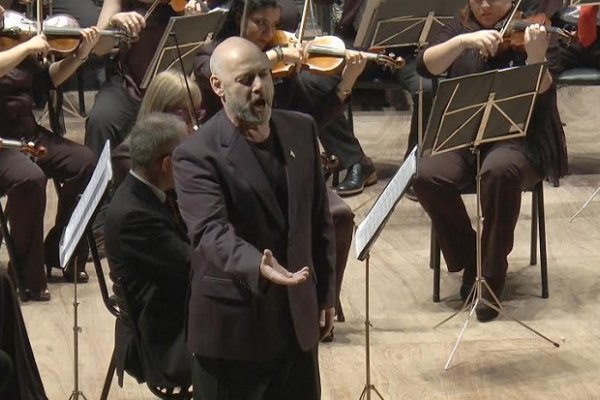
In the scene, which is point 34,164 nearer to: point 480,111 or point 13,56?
point 13,56

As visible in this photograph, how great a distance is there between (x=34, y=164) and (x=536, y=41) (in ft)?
6.60

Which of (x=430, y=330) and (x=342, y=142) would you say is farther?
(x=342, y=142)

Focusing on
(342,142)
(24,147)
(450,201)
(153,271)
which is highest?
(153,271)

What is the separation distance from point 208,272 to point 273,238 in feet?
0.62

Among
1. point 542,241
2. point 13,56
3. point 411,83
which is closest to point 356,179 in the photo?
point 411,83

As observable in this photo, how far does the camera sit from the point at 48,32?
5523 millimetres

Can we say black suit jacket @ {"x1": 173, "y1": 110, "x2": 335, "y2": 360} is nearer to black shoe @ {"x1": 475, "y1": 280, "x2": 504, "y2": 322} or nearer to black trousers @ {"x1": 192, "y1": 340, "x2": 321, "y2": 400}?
black trousers @ {"x1": 192, "y1": 340, "x2": 321, "y2": 400}

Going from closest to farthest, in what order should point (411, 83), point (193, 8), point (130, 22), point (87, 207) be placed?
point (87, 207)
point (130, 22)
point (193, 8)
point (411, 83)

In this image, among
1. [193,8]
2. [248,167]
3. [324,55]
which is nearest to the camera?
[248,167]

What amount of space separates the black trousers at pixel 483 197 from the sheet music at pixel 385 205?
1292mm

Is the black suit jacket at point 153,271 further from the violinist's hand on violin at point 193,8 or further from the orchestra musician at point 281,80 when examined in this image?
the violinist's hand on violin at point 193,8

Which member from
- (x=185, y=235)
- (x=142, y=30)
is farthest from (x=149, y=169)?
(x=142, y=30)

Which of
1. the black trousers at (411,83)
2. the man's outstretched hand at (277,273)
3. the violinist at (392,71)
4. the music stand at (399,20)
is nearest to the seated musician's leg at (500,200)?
the music stand at (399,20)

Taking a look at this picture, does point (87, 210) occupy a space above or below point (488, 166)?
above
